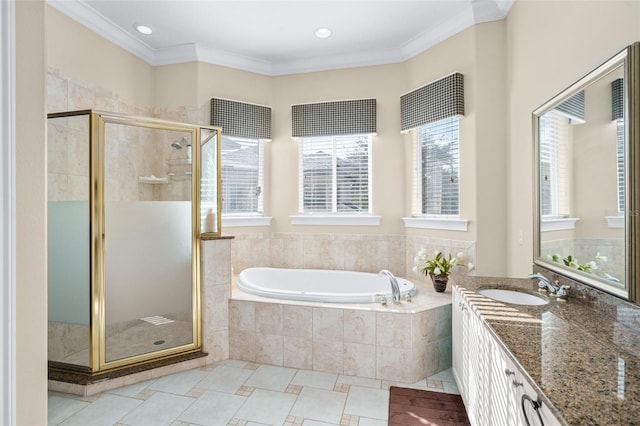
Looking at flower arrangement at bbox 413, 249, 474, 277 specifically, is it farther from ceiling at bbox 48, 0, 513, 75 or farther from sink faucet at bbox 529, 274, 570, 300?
ceiling at bbox 48, 0, 513, 75

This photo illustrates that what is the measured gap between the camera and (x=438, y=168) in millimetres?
3258

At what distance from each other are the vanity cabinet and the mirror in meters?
0.54

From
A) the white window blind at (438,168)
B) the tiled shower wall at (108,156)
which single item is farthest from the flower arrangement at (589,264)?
the tiled shower wall at (108,156)

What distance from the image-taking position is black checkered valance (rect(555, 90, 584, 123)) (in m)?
1.62

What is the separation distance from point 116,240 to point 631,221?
294cm

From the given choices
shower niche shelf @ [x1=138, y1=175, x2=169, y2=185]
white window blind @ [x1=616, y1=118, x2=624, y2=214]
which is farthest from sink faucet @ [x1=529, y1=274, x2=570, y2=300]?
shower niche shelf @ [x1=138, y1=175, x2=169, y2=185]

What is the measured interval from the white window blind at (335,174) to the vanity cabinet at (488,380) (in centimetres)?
170

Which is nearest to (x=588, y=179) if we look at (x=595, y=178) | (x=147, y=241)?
(x=595, y=178)

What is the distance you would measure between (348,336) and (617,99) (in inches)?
81.0

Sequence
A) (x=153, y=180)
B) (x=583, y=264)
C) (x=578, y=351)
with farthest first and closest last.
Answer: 1. (x=153, y=180)
2. (x=583, y=264)
3. (x=578, y=351)

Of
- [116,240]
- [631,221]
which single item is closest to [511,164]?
[631,221]

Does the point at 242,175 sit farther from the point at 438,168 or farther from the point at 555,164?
the point at 555,164

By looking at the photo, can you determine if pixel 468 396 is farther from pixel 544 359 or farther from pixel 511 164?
pixel 511 164

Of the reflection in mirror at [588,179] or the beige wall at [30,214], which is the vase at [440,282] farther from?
the beige wall at [30,214]
